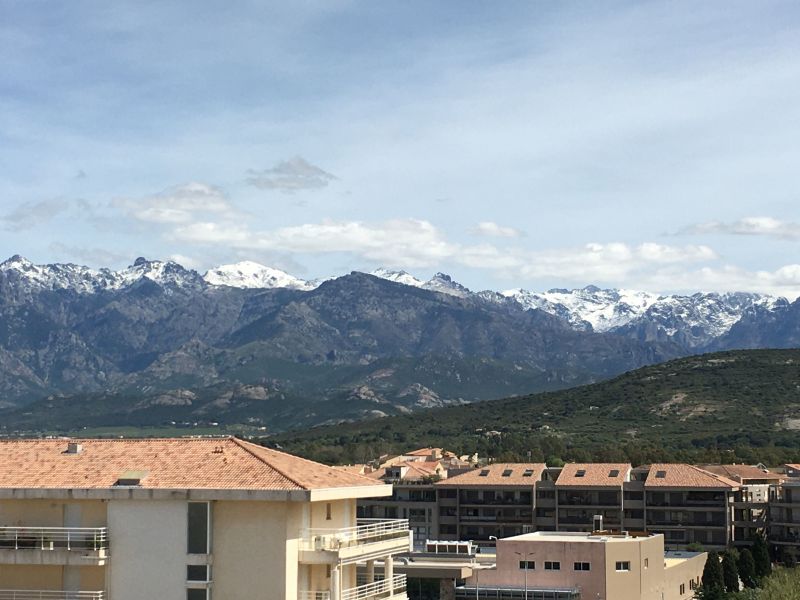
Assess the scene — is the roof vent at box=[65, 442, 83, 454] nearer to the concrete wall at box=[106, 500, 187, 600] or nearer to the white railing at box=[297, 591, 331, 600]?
the concrete wall at box=[106, 500, 187, 600]

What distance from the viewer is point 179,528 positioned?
39.5m

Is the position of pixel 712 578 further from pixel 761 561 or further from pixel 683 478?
pixel 683 478

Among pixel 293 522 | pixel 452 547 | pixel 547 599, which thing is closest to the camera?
pixel 293 522

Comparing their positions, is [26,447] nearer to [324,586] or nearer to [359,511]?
[324,586]

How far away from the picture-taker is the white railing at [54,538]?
40094mm

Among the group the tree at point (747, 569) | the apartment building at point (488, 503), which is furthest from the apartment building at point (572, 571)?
the apartment building at point (488, 503)

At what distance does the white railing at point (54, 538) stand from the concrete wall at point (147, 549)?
0.45 meters

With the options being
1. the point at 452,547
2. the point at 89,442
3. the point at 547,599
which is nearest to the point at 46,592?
the point at 89,442

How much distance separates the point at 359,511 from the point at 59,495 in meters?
127

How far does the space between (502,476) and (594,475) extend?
36.1 ft

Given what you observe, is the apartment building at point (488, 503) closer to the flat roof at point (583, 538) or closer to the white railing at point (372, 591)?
the flat roof at point (583, 538)

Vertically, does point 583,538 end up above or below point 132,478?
below

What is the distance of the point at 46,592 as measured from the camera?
40719 millimetres

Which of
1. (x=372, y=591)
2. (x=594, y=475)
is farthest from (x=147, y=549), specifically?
(x=594, y=475)
